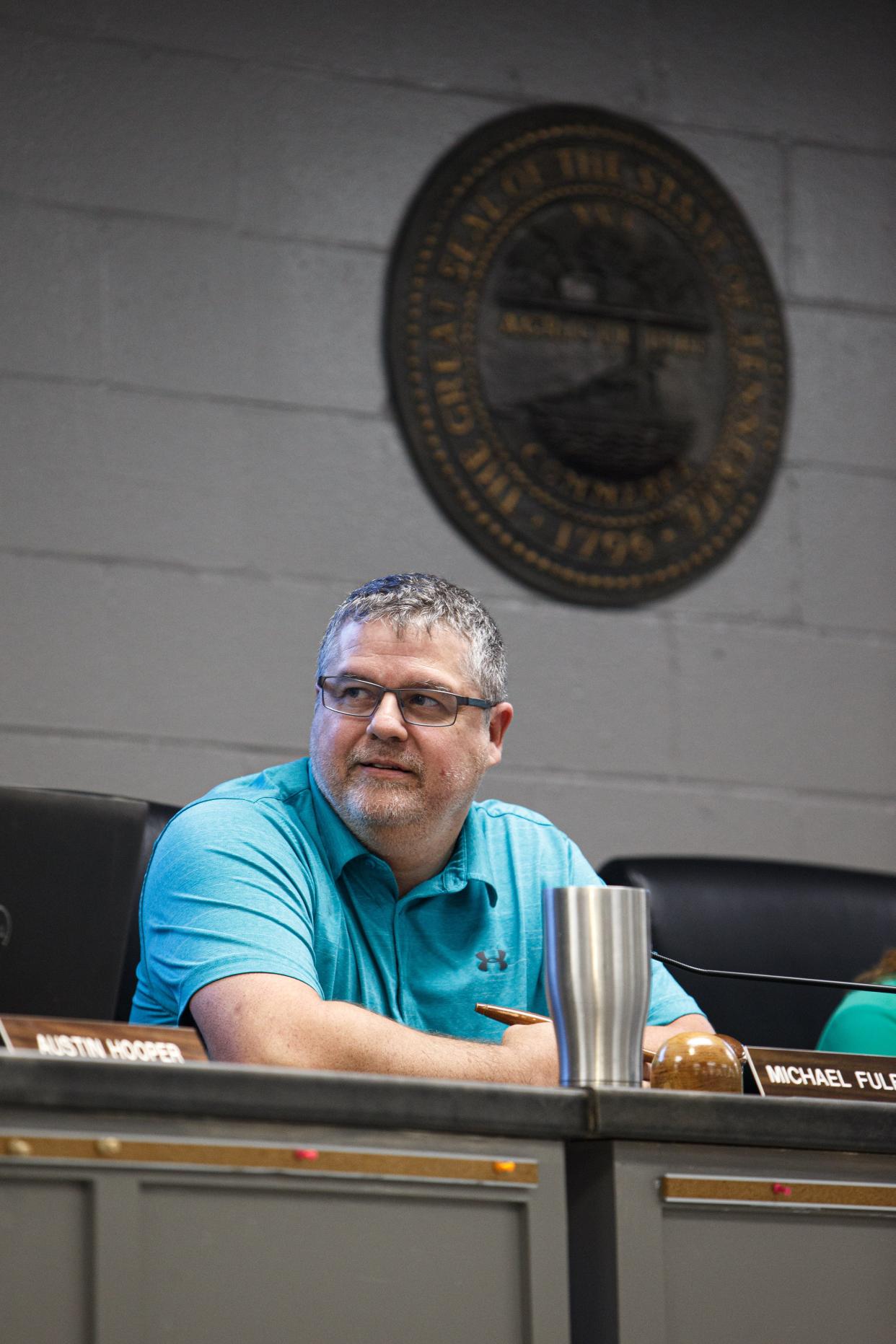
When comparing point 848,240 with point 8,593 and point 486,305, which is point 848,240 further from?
point 8,593

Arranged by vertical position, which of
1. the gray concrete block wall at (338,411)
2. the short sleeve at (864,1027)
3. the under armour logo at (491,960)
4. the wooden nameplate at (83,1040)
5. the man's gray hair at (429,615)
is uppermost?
the gray concrete block wall at (338,411)

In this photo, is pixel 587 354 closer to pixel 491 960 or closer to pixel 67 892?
pixel 491 960

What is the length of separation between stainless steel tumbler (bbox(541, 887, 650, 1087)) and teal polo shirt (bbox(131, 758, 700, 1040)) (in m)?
0.43

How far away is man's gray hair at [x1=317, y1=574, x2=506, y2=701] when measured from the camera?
77.8 inches

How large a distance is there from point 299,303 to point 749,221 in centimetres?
89

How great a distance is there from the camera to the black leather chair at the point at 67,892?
155 centimetres

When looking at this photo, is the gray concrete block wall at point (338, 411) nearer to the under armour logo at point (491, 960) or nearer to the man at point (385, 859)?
the man at point (385, 859)

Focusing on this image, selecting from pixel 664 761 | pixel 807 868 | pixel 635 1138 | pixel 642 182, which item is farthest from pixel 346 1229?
pixel 642 182

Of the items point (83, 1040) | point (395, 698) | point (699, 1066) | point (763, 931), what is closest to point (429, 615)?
point (395, 698)

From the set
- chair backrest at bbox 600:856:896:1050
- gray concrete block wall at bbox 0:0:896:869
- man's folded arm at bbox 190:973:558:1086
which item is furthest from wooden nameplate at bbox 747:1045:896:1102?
gray concrete block wall at bbox 0:0:896:869

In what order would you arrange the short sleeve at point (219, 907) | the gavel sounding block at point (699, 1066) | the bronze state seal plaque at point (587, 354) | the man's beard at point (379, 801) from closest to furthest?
1. the gavel sounding block at point (699, 1066)
2. the short sleeve at point (219, 907)
3. the man's beard at point (379, 801)
4. the bronze state seal plaque at point (587, 354)

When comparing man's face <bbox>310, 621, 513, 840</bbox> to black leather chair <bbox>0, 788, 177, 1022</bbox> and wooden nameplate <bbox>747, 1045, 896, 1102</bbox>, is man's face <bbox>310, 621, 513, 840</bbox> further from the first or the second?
wooden nameplate <bbox>747, 1045, 896, 1102</bbox>

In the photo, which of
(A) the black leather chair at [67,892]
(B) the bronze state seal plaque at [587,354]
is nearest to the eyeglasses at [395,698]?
(A) the black leather chair at [67,892]

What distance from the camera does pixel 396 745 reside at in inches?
75.7
